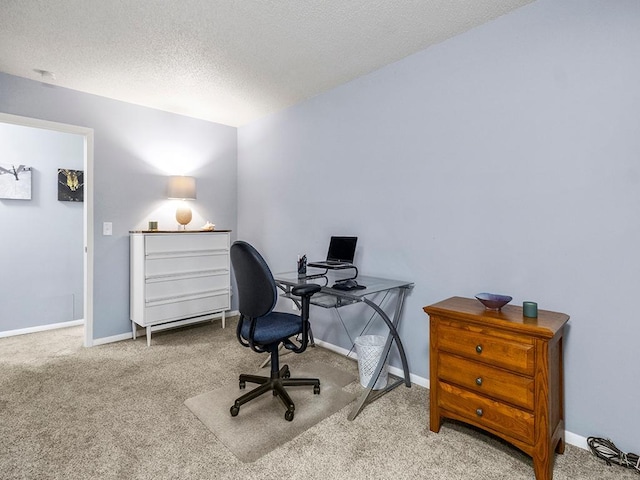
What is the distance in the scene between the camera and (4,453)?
1.64 meters

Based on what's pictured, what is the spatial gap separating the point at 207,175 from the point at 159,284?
1.47m

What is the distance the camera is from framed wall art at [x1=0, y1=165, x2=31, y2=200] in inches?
136

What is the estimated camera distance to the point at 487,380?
1.65m

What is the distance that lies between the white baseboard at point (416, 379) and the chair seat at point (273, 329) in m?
0.97

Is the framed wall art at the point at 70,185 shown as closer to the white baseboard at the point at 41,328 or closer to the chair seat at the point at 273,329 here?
the white baseboard at the point at 41,328

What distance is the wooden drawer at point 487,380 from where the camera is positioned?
1.53 m

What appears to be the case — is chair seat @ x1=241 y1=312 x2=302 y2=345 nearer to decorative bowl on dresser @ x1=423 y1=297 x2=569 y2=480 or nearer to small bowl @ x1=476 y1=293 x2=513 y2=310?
decorative bowl on dresser @ x1=423 y1=297 x2=569 y2=480

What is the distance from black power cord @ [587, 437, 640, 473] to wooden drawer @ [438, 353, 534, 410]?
504mm

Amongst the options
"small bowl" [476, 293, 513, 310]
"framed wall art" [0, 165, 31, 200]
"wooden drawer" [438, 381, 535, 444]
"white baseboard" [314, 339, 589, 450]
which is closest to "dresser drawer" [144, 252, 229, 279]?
"white baseboard" [314, 339, 589, 450]

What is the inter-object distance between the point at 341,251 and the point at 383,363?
960mm

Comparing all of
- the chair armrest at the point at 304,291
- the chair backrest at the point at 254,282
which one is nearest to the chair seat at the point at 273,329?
the chair backrest at the point at 254,282

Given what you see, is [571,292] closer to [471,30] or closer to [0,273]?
[471,30]

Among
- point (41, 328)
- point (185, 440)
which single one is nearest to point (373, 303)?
point (185, 440)

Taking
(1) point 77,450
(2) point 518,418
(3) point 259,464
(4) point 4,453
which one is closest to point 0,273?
(4) point 4,453
